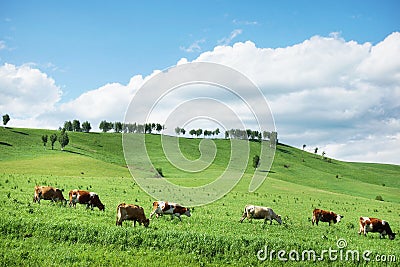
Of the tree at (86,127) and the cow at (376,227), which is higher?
the tree at (86,127)

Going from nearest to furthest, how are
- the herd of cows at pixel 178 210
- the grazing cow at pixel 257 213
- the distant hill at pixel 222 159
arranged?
the herd of cows at pixel 178 210 → the grazing cow at pixel 257 213 → the distant hill at pixel 222 159

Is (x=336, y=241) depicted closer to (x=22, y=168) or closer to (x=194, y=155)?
(x=22, y=168)

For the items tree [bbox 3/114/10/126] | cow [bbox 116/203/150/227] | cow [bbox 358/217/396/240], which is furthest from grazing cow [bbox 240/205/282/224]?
tree [bbox 3/114/10/126]

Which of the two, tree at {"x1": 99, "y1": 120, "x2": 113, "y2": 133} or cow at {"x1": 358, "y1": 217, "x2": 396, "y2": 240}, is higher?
tree at {"x1": 99, "y1": 120, "x2": 113, "y2": 133}

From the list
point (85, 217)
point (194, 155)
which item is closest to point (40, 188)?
point (85, 217)

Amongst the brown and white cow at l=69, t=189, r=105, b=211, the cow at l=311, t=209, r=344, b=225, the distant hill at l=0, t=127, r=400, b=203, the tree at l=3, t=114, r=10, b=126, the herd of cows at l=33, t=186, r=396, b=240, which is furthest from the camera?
the tree at l=3, t=114, r=10, b=126

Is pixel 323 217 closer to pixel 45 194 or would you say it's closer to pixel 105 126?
pixel 45 194

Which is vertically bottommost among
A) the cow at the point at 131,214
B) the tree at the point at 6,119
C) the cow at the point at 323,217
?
the cow at the point at 323,217

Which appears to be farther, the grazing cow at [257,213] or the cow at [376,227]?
the grazing cow at [257,213]

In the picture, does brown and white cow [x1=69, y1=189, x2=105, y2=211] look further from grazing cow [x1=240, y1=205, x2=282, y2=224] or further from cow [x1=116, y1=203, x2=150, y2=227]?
grazing cow [x1=240, y1=205, x2=282, y2=224]

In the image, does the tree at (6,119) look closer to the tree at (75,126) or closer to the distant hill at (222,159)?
the distant hill at (222,159)

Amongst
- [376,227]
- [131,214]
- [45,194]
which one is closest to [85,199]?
[45,194]

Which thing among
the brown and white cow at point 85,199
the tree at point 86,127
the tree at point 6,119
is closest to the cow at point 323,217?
the brown and white cow at point 85,199

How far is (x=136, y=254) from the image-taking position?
1370 centimetres
